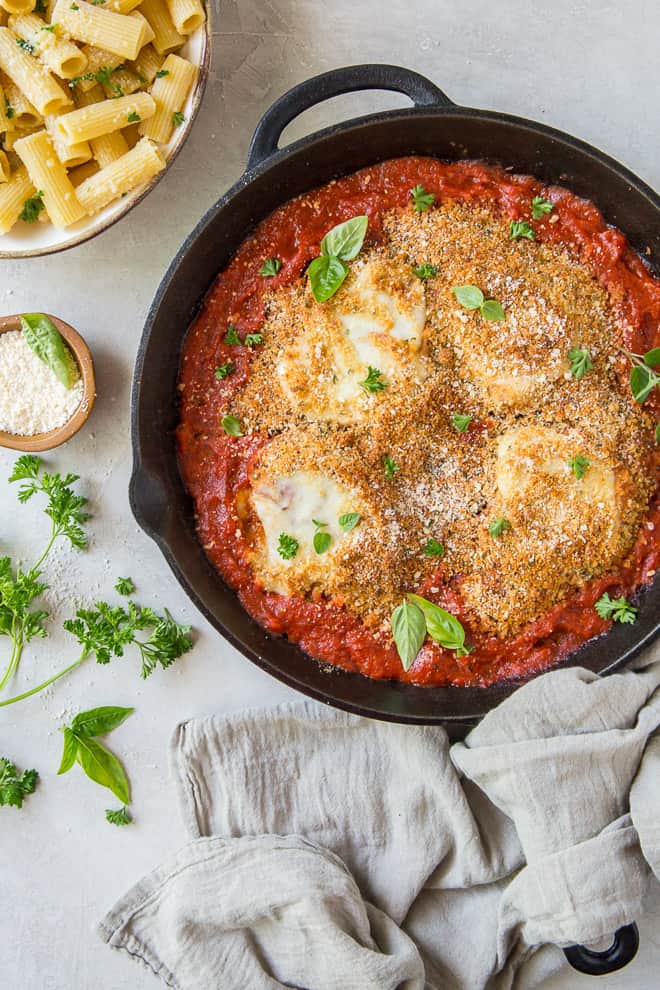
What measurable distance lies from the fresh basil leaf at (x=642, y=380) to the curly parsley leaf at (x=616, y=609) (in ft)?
2.58

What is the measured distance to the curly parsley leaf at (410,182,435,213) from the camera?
3361mm

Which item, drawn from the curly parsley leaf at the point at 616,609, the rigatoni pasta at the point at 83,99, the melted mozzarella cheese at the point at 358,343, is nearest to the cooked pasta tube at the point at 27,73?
the rigatoni pasta at the point at 83,99

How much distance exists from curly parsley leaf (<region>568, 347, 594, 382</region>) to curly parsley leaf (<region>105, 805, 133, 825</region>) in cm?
263

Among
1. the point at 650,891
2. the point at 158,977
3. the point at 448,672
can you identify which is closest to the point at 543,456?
the point at 448,672

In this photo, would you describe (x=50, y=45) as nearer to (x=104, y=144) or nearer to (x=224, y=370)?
(x=104, y=144)

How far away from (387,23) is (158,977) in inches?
164

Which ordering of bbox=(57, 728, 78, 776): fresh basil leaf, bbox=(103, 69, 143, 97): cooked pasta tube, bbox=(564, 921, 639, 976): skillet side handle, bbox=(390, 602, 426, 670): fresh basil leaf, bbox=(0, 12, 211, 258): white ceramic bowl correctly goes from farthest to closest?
bbox=(57, 728, 78, 776): fresh basil leaf < bbox=(103, 69, 143, 97): cooked pasta tube < bbox=(0, 12, 211, 258): white ceramic bowl < bbox=(564, 921, 639, 976): skillet side handle < bbox=(390, 602, 426, 670): fresh basil leaf

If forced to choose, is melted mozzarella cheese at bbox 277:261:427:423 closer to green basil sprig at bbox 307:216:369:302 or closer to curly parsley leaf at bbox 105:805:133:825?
green basil sprig at bbox 307:216:369:302

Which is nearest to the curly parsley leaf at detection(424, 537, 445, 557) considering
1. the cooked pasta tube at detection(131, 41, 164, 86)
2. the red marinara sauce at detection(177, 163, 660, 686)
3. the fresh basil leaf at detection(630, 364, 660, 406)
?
the red marinara sauce at detection(177, 163, 660, 686)

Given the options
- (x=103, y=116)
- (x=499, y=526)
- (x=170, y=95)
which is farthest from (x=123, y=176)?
(x=499, y=526)

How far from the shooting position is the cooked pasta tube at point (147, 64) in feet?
11.4

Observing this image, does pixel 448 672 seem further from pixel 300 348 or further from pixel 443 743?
pixel 300 348

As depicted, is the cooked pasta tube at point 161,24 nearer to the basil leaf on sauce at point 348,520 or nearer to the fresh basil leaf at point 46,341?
the fresh basil leaf at point 46,341

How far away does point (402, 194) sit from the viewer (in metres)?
3.42
